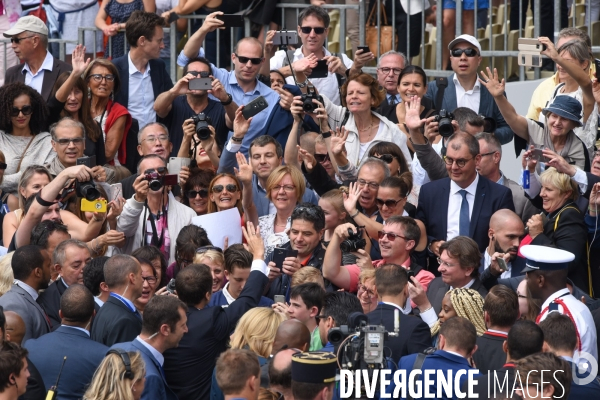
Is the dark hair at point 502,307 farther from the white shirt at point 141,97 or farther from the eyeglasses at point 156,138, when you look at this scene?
the white shirt at point 141,97

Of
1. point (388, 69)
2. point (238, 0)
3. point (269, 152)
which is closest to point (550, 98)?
point (388, 69)

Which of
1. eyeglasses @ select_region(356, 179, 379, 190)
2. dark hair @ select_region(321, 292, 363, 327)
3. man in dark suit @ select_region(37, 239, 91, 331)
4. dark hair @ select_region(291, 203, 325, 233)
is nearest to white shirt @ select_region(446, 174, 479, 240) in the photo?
eyeglasses @ select_region(356, 179, 379, 190)

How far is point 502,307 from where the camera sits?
730 cm

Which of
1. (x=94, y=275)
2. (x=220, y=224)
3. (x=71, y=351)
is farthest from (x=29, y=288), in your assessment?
(x=220, y=224)

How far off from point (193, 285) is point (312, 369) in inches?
72.2

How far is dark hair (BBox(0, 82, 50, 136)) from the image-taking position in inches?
424

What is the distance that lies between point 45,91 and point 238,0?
2.46m

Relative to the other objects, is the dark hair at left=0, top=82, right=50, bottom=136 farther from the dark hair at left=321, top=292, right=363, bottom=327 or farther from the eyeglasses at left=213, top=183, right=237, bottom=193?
the dark hair at left=321, top=292, right=363, bottom=327

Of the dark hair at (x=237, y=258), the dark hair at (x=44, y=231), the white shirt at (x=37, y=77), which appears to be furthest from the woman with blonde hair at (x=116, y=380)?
the white shirt at (x=37, y=77)

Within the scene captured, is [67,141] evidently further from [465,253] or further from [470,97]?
[465,253]

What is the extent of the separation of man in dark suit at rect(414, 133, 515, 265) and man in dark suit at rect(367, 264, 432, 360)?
1.65 meters

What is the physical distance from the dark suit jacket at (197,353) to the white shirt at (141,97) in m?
4.14

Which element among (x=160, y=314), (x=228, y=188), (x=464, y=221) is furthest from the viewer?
(x=228, y=188)

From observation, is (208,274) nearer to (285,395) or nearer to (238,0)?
(285,395)
